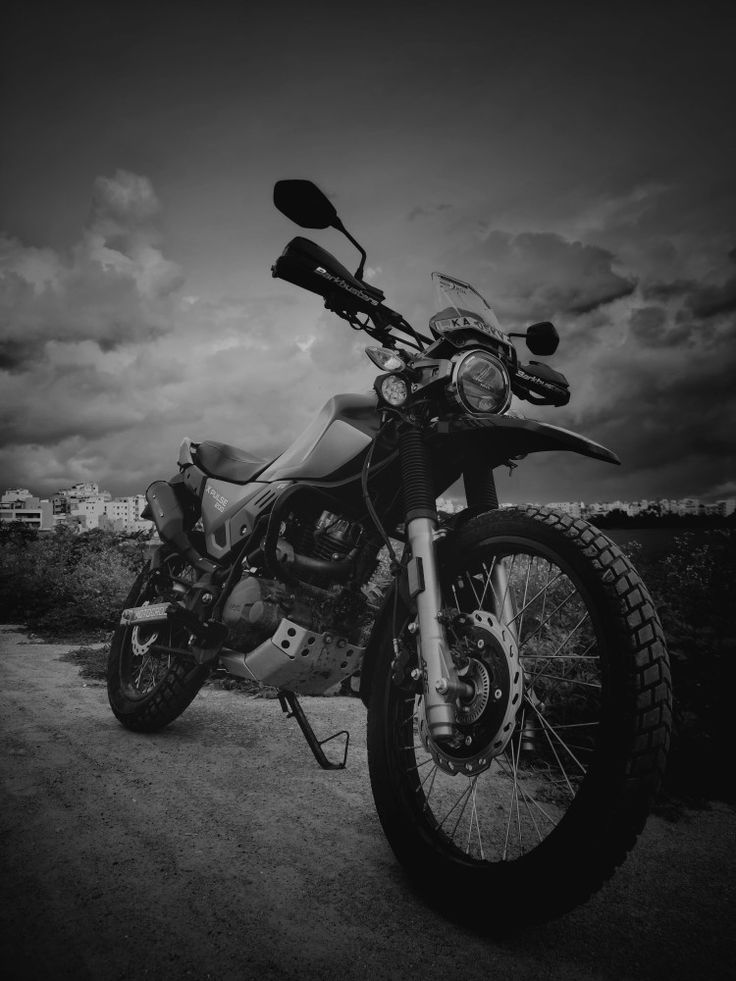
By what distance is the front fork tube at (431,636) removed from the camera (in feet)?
5.30

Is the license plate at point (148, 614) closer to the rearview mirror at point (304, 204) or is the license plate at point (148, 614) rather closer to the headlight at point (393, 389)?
the headlight at point (393, 389)

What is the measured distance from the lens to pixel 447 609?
1.80 m

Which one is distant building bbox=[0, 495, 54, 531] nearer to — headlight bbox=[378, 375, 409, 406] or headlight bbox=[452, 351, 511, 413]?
headlight bbox=[378, 375, 409, 406]

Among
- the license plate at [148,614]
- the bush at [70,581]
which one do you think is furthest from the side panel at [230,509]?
the bush at [70,581]

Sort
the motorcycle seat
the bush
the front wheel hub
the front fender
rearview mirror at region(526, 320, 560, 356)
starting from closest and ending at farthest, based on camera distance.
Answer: the front wheel hub → the front fender → rearview mirror at region(526, 320, 560, 356) → the motorcycle seat → the bush

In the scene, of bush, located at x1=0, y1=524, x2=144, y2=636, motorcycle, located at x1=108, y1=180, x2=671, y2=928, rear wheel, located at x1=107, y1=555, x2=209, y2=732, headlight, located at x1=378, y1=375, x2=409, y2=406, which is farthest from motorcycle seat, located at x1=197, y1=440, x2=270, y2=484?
bush, located at x1=0, y1=524, x2=144, y2=636

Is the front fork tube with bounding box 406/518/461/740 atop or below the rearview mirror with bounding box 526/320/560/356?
below

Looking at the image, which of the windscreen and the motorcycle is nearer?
the motorcycle

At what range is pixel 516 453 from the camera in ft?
6.48

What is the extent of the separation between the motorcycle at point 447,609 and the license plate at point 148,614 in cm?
11

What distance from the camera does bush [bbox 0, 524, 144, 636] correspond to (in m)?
6.73

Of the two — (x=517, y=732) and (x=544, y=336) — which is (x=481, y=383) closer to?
(x=544, y=336)

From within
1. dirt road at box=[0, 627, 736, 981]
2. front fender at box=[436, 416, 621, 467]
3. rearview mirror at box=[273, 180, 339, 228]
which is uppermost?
rearview mirror at box=[273, 180, 339, 228]

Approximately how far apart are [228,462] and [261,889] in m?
2.01
